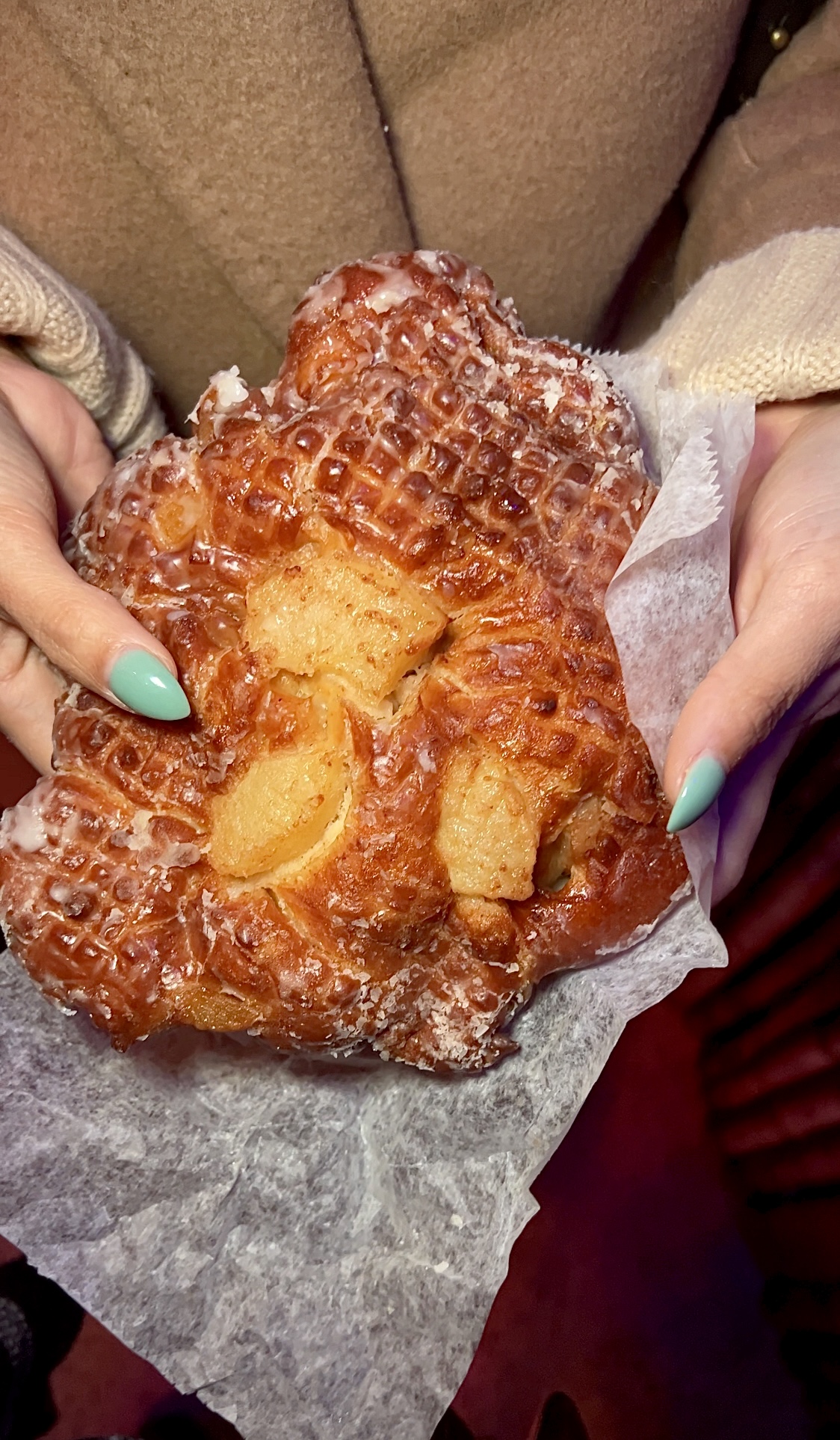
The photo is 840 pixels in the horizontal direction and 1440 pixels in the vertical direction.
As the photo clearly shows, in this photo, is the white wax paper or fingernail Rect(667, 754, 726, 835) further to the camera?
the white wax paper

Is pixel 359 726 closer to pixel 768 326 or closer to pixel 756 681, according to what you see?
pixel 756 681

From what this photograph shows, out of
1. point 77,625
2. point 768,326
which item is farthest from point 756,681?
point 77,625

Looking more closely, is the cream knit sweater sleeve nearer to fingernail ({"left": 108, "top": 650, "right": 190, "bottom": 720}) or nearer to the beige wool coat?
the beige wool coat

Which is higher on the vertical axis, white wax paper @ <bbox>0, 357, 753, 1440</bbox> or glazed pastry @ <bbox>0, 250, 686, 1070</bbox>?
glazed pastry @ <bbox>0, 250, 686, 1070</bbox>

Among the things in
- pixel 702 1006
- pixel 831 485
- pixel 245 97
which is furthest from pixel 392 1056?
pixel 245 97

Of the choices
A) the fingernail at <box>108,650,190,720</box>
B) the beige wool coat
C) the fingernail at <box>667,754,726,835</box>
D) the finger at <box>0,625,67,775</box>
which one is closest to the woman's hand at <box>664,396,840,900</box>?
the fingernail at <box>667,754,726,835</box>

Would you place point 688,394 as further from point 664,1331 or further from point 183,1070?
point 664,1331

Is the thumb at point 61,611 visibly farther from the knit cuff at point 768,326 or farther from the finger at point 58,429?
the knit cuff at point 768,326
